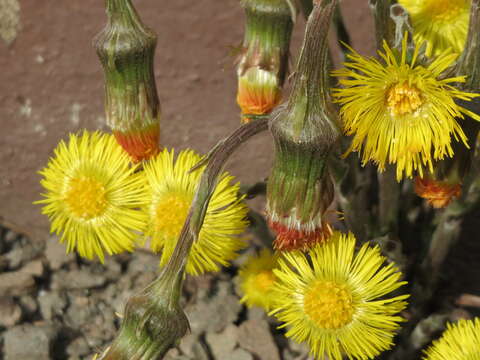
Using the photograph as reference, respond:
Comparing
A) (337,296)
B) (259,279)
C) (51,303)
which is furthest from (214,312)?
(337,296)

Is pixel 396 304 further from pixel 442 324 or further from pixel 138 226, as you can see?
pixel 138 226

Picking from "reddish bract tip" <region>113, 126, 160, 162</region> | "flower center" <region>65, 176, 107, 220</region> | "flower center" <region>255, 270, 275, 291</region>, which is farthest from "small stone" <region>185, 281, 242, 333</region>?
"reddish bract tip" <region>113, 126, 160, 162</region>

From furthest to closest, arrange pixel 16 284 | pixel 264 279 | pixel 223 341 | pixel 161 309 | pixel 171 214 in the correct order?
pixel 16 284
pixel 223 341
pixel 264 279
pixel 171 214
pixel 161 309

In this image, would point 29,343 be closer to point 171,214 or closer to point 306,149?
point 171,214

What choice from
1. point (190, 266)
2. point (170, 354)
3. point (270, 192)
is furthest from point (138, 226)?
point (170, 354)

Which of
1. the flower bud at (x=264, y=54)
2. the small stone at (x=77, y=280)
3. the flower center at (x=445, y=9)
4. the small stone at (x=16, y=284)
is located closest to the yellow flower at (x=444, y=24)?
the flower center at (x=445, y=9)

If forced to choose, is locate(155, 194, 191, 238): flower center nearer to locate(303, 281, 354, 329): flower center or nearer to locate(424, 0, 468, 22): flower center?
locate(303, 281, 354, 329): flower center

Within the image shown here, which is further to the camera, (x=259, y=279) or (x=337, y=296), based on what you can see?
(x=259, y=279)
